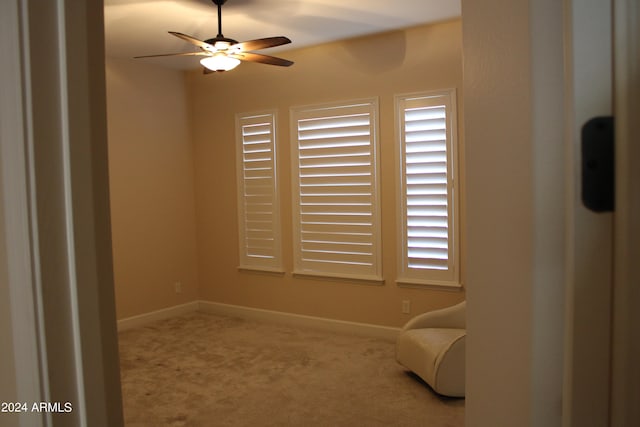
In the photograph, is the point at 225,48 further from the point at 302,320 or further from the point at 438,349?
the point at 302,320

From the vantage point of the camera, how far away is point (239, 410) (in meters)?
2.98

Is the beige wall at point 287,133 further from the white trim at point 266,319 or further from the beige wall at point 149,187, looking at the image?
the beige wall at point 149,187

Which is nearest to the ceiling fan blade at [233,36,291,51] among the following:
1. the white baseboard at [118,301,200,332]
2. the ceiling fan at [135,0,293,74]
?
the ceiling fan at [135,0,293,74]

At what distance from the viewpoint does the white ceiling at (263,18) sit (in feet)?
11.5

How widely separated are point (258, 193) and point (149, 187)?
1.26 metres

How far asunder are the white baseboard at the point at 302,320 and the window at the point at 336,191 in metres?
0.49

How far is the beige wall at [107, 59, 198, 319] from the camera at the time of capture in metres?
4.86

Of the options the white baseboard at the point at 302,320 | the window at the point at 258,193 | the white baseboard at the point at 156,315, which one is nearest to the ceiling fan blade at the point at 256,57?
the window at the point at 258,193

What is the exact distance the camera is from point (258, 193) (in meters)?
5.09

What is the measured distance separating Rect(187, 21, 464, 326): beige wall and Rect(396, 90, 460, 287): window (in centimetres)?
10

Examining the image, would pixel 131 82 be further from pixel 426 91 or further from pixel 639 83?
pixel 639 83

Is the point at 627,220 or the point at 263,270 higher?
the point at 627,220

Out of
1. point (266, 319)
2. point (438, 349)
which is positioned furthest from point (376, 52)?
point (266, 319)

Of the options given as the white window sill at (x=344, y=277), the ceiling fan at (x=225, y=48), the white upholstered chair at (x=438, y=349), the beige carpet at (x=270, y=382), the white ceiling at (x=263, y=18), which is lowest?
the beige carpet at (x=270, y=382)
